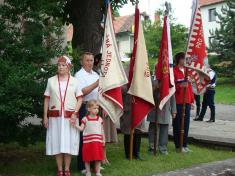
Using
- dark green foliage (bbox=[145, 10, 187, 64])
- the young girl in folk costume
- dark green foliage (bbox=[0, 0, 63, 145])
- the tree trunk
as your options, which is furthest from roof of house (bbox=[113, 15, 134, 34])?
the young girl in folk costume

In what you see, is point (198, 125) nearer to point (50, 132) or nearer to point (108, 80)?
point (108, 80)

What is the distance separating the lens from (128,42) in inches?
2415

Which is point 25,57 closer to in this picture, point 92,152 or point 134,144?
point 92,152

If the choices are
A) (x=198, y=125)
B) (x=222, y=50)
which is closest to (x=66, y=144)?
(x=198, y=125)

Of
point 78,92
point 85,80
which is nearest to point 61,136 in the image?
point 78,92

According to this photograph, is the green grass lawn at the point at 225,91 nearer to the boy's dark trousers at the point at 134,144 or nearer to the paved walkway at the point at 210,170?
the boy's dark trousers at the point at 134,144

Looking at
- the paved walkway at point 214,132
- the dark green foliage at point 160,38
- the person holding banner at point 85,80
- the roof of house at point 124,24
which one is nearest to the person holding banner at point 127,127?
the person holding banner at point 85,80

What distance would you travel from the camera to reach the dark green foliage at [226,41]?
33.3m

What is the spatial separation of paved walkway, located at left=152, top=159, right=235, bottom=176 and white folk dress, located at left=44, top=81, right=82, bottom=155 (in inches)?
58.6

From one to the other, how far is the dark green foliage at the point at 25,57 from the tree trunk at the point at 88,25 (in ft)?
9.58

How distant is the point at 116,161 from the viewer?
8.53 metres

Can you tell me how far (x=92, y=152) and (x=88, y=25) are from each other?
458 centimetres

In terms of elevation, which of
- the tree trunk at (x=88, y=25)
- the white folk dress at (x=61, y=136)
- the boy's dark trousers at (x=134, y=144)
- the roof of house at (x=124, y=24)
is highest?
the roof of house at (x=124, y=24)

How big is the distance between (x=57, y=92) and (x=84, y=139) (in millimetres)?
879
